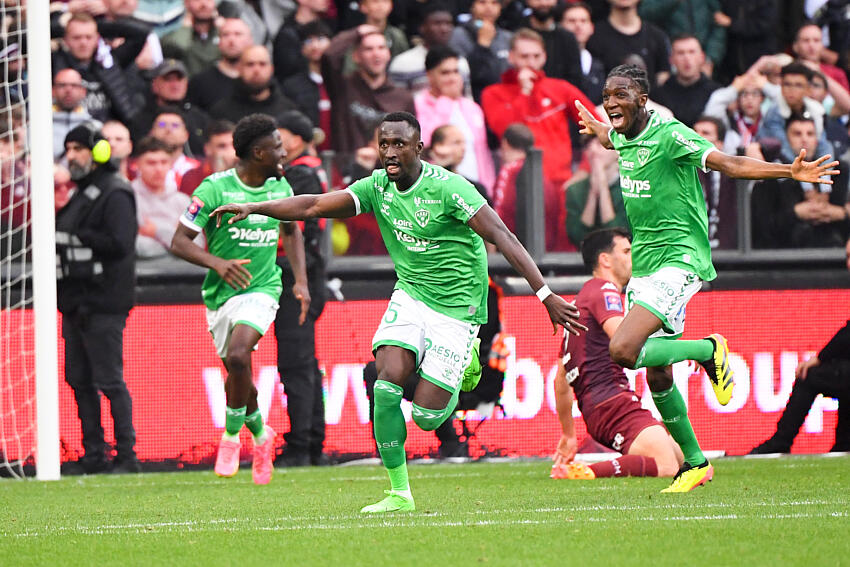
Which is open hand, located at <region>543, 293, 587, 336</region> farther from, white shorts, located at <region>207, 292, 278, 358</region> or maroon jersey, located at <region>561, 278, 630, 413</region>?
white shorts, located at <region>207, 292, 278, 358</region>

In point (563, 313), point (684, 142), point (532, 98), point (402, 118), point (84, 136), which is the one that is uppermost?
point (532, 98)

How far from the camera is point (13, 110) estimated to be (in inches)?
514

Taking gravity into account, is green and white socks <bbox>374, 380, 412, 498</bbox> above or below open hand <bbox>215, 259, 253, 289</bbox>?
below

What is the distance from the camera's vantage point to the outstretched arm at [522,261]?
23.4ft

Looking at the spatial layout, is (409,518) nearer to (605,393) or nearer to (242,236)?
(605,393)

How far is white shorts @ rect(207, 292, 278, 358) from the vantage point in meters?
10.1

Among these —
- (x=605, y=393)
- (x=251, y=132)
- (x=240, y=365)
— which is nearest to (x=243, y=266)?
(x=240, y=365)

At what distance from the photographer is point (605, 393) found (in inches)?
399

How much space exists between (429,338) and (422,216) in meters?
0.67

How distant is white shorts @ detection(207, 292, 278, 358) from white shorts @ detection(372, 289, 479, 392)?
2.44 metres

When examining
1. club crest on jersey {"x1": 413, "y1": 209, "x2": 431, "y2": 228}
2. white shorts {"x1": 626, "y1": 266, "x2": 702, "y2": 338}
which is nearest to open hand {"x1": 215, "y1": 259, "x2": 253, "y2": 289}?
club crest on jersey {"x1": 413, "y1": 209, "x2": 431, "y2": 228}

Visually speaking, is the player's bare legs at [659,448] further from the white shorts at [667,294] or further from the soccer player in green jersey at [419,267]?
the soccer player in green jersey at [419,267]

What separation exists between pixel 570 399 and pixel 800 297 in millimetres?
3173

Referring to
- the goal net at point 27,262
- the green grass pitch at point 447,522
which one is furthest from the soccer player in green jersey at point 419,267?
the goal net at point 27,262
